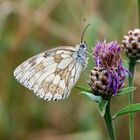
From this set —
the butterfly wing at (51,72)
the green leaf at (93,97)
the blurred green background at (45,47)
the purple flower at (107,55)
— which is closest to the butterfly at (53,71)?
the butterfly wing at (51,72)

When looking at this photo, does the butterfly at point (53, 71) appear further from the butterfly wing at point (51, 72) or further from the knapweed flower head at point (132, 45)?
the knapweed flower head at point (132, 45)

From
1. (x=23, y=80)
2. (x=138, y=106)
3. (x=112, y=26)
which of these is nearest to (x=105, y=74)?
(x=138, y=106)

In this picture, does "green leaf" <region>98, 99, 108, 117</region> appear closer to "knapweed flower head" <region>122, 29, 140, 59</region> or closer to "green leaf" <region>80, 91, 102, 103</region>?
"green leaf" <region>80, 91, 102, 103</region>

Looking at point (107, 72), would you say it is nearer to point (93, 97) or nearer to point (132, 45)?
point (93, 97)

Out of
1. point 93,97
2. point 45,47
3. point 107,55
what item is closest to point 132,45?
point 107,55

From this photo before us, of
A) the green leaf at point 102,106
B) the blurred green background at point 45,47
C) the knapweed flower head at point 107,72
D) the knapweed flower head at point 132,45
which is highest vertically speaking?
the blurred green background at point 45,47

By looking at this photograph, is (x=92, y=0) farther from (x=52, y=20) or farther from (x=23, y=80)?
(x=23, y=80)
